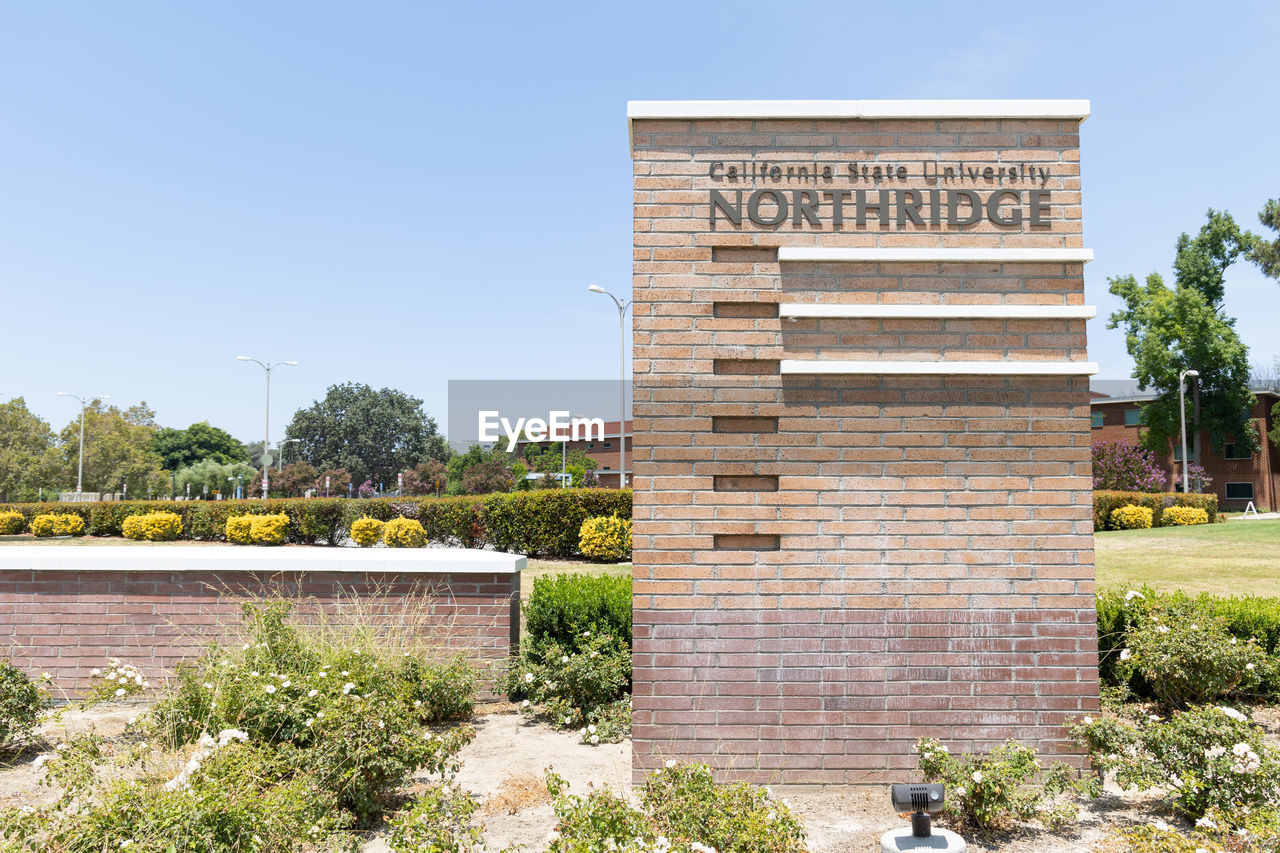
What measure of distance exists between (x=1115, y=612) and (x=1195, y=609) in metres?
0.57

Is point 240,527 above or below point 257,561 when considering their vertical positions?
below

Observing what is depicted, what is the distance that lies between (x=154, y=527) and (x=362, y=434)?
51204 mm

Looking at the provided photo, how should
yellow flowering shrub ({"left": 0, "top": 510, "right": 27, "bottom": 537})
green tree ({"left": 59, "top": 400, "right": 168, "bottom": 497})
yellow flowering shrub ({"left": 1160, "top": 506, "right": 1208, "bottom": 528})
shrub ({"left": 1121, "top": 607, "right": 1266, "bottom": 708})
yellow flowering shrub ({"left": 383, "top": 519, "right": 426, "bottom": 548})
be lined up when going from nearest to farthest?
shrub ({"left": 1121, "top": 607, "right": 1266, "bottom": 708})
yellow flowering shrub ({"left": 383, "top": 519, "right": 426, "bottom": 548})
yellow flowering shrub ({"left": 1160, "top": 506, "right": 1208, "bottom": 528})
yellow flowering shrub ({"left": 0, "top": 510, "right": 27, "bottom": 537})
green tree ({"left": 59, "top": 400, "right": 168, "bottom": 497})

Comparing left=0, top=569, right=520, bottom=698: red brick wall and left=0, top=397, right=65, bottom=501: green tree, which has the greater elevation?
left=0, top=397, right=65, bottom=501: green tree

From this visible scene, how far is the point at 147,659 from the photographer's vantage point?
7434 millimetres

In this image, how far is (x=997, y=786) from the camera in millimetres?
4430

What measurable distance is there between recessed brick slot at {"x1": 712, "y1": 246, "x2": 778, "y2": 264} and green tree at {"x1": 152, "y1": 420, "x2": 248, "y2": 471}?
109 m

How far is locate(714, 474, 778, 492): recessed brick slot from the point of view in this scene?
5105 mm

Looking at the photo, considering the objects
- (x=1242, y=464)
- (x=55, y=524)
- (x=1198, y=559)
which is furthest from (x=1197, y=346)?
(x=55, y=524)

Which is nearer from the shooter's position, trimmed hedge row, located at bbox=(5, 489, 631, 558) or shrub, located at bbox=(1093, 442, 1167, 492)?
trimmed hedge row, located at bbox=(5, 489, 631, 558)

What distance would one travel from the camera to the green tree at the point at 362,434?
8031cm

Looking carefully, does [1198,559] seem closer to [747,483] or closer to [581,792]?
[747,483]

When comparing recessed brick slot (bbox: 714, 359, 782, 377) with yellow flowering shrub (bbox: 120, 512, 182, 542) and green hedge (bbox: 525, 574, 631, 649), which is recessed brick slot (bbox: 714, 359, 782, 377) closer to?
green hedge (bbox: 525, 574, 631, 649)

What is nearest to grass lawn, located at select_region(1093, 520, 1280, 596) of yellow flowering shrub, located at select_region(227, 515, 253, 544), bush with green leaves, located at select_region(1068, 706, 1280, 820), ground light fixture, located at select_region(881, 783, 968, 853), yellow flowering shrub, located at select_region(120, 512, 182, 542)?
bush with green leaves, located at select_region(1068, 706, 1280, 820)
